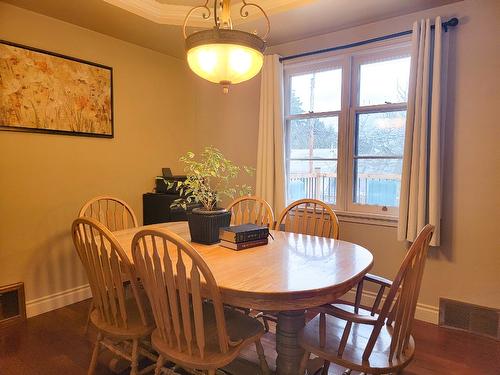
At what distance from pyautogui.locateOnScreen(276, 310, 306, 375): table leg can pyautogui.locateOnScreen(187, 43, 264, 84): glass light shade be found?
120 centimetres

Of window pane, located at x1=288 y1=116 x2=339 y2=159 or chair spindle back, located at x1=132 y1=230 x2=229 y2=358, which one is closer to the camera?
chair spindle back, located at x1=132 y1=230 x2=229 y2=358

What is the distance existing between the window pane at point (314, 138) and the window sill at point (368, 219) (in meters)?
0.52

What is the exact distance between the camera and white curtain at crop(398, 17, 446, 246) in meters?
2.40

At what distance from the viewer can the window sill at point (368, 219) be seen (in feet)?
9.04

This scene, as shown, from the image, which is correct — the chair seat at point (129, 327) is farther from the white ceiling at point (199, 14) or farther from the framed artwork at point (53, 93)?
the white ceiling at point (199, 14)

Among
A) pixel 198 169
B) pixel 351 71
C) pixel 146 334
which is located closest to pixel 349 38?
pixel 351 71

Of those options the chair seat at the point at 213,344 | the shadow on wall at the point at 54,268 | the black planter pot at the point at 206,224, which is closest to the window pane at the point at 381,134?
the black planter pot at the point at 206,224

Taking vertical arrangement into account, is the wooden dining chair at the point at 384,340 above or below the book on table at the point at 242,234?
below

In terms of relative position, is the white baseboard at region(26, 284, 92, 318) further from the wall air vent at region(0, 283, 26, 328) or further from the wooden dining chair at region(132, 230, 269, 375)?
the wooden dining chair at region(132, 230, 269, 375)

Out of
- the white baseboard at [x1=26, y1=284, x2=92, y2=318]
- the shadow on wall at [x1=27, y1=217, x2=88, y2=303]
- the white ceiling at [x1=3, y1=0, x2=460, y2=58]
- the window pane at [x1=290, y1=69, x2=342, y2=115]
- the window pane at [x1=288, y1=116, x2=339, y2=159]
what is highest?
the white ceiling at [x1=3, y1=0, x2=460, y2=58]

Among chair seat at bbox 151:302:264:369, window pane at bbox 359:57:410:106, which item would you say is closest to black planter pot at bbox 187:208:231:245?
chair seat at bbox 151:302:264:369

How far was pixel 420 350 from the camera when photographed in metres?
2.21

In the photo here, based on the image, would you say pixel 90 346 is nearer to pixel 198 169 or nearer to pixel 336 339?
pixel 198 169

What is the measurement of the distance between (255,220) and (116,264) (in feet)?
4.10
